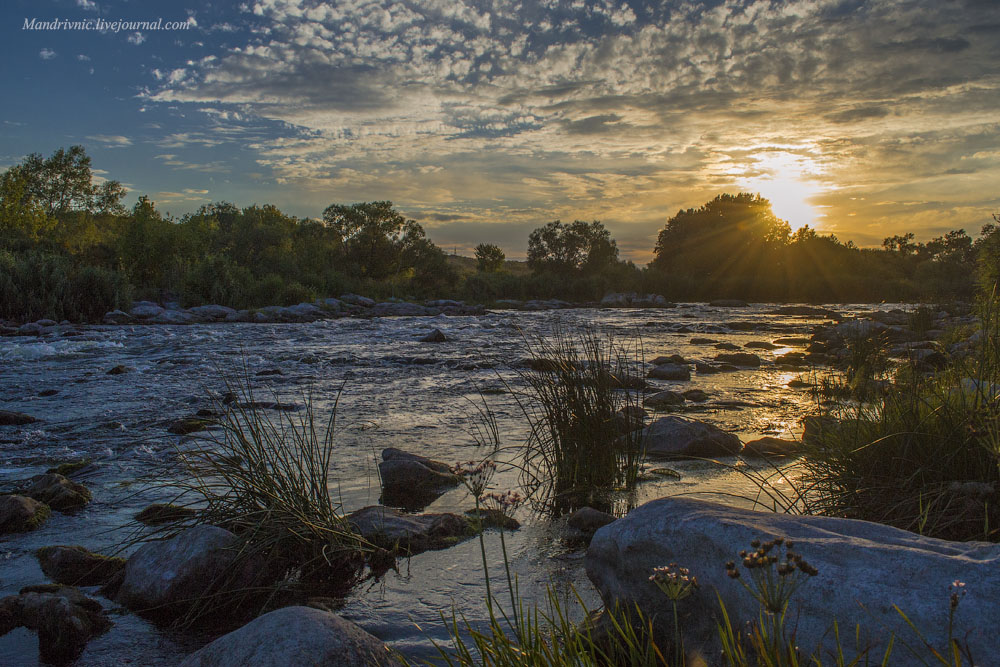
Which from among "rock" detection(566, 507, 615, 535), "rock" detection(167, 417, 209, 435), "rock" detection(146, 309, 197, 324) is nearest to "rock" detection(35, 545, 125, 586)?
"rock" detection(566, 507, 615, 535)

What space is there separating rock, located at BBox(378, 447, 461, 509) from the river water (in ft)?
0.53

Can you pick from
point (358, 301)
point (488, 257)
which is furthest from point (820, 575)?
point (488, 257)

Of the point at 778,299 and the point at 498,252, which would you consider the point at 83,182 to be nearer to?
the point at 498,252

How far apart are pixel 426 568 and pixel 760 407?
659cm

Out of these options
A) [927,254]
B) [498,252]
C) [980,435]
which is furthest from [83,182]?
[927,254]

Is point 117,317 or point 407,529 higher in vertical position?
point 117,317

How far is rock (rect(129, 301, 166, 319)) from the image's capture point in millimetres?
27256

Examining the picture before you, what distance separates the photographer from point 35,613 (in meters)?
3.20

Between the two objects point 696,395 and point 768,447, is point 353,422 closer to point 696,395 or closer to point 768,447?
point 768,447

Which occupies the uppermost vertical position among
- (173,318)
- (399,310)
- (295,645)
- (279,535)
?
(399,310)

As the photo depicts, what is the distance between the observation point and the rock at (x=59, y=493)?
16.1 feet

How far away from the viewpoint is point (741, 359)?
13977mm

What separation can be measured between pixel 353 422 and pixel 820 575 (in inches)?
262

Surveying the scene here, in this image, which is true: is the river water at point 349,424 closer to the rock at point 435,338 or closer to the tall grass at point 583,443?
the tall grass at point 583,443
